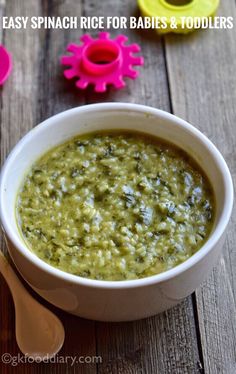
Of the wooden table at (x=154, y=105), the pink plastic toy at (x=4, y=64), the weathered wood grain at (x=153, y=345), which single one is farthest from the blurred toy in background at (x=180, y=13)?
the weathered wood grain at (x=153, y=345)

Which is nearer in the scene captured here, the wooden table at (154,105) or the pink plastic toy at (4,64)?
the wooden table at (154,105)

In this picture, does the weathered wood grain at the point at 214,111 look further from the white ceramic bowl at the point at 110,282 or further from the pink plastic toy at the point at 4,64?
the pink plastic toy at the point at 4,64

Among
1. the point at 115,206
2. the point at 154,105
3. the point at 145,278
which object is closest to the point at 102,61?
A: the point at 154,105

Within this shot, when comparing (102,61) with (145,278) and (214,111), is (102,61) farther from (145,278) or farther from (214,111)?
(145,278)

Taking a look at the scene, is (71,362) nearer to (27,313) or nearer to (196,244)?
(27,313)

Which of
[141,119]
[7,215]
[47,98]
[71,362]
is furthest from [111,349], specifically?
[47,98]
